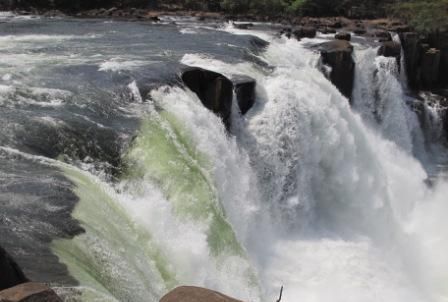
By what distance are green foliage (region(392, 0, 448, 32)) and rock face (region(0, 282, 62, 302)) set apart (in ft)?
73.3

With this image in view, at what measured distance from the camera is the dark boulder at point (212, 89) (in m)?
10.8

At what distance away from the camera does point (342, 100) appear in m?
14.1

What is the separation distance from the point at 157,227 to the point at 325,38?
1468 cm

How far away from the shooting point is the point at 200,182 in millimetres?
8305

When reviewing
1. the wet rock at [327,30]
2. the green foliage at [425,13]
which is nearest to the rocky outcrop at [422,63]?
the green foliage at [425,13]

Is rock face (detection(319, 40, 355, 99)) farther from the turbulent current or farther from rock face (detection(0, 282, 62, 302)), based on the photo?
rock face (detection(0, 282, 62, 302))

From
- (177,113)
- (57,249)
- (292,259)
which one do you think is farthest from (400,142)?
(57,249)

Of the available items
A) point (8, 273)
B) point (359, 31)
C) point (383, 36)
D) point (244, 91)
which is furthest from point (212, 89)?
point (359, 31)

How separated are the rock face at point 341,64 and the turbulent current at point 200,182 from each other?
0.40m

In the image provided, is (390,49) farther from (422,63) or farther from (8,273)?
(8,273)

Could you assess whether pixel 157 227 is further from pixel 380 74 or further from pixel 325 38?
pixel 325 38

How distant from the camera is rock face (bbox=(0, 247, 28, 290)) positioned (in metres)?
4.14

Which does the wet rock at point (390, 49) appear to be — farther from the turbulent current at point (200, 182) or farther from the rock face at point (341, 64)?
the turbulent current at point (200, 182)

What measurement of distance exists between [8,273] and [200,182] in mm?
4301
